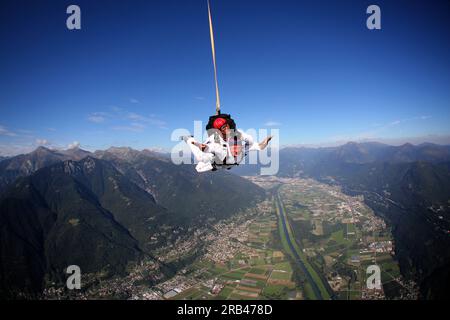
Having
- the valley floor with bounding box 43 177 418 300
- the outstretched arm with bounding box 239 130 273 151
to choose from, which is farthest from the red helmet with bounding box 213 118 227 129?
the valley floor with bounding box 43 177 418 300

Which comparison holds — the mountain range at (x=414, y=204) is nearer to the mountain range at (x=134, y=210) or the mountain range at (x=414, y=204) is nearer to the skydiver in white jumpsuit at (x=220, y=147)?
the mountain range at (x=134, y=210)

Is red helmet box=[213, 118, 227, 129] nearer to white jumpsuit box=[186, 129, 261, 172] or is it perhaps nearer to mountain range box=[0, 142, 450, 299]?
white jumpsuit box=[186, 129, 261, 172]

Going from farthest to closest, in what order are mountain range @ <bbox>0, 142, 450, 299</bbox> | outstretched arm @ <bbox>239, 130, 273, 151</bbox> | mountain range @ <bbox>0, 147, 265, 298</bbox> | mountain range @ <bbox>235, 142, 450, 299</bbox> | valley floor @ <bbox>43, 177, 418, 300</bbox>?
mountain range @ <bbox>0, 147, 265, 298</bbox> → mountain range @ <bbox>0, 142, 450, 299</bbox> → mountain range @ <bbox>235, 142, 450, 299</bbox> → valley floor @ <bbox>43, 177, 418, 300</bbox> → outstretched arm @ <bbox>239, 130, 273, 151</bbox>

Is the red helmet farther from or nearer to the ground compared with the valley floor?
farther from the ground

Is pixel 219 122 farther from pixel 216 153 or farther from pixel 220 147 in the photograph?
pixel 216 153

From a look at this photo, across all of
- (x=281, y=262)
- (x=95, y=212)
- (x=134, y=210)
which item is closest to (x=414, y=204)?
(x=281, y=262)

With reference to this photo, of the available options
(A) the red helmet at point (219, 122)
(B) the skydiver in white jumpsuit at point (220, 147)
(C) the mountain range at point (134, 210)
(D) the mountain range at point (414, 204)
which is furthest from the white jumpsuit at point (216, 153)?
(C) the mountain range at point (134, 210)

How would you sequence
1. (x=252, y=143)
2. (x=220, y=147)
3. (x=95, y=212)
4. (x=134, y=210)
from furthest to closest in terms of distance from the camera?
(x=134, y=210) < (x=95, y=212) < (x=252, y=143) < (x=220, y=147)

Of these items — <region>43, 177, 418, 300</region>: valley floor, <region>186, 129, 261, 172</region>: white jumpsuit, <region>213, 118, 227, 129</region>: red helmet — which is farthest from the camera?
<region>43, 177, 418, 300</region>: valley floor
